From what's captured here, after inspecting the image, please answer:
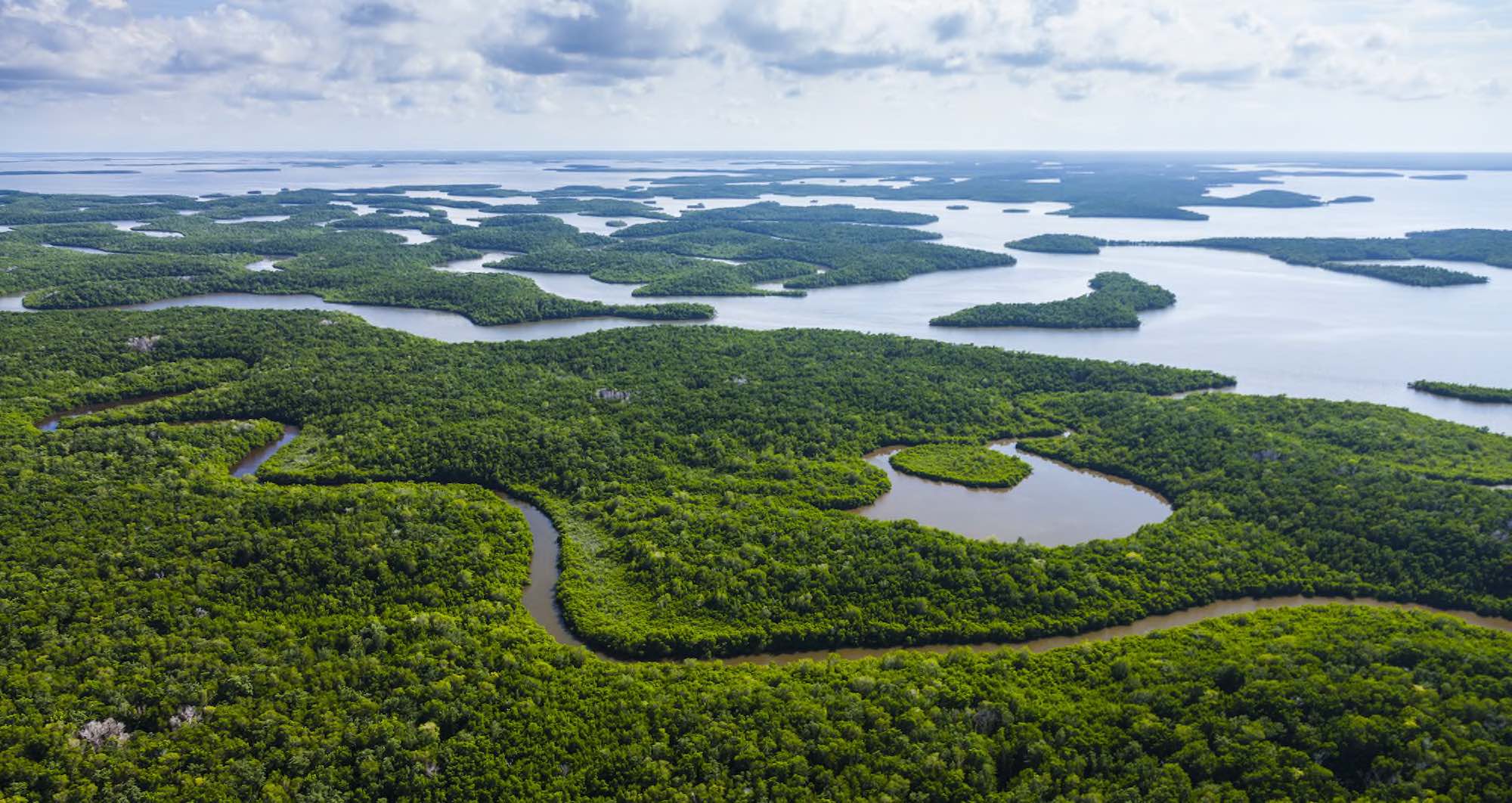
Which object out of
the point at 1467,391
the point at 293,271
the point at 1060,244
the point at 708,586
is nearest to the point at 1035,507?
the point at 708,586

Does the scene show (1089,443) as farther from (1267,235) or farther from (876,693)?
(1267,235)

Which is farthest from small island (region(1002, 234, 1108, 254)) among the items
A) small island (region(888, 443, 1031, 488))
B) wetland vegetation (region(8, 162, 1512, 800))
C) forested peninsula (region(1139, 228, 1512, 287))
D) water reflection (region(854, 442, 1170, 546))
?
water reflection (region(854, 442, 1170, 546))


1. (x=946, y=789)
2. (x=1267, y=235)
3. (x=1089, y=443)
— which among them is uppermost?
(x=1267, y=235)

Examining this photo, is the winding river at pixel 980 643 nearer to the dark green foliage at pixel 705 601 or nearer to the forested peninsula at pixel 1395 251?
the dark green foliage at pixel 705 601

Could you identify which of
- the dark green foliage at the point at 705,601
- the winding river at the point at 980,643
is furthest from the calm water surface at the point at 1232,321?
the winding river at the point at 980,643

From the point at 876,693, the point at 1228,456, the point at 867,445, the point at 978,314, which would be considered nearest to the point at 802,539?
the point at 876,693
